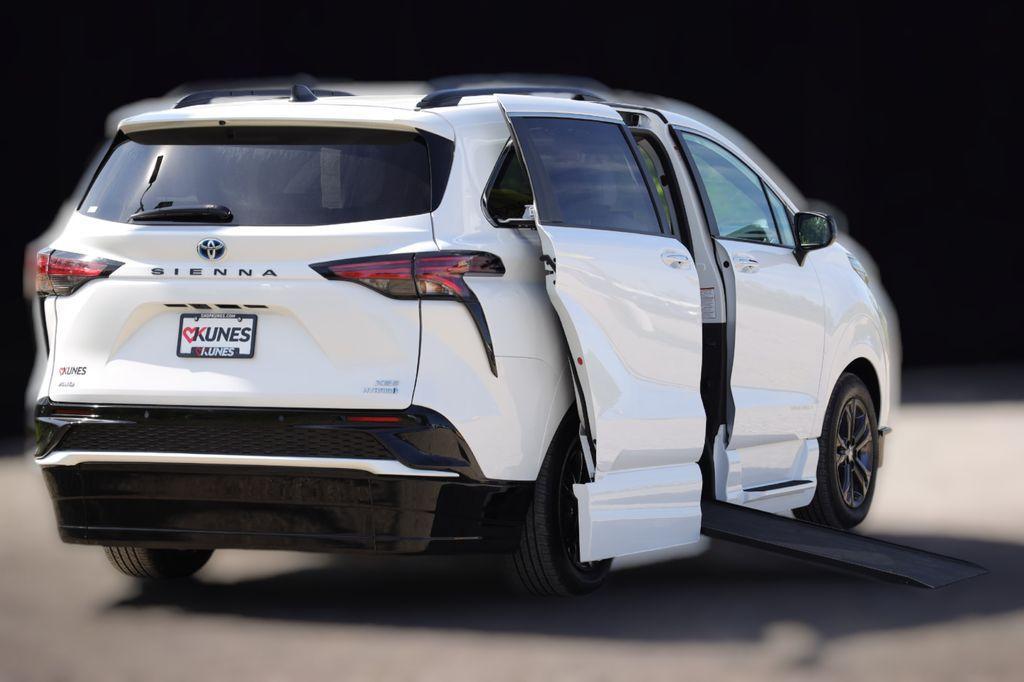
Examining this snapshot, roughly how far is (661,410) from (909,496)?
418cm

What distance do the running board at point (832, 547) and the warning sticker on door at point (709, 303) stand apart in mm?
838

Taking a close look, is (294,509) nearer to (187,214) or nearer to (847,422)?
(187,214)

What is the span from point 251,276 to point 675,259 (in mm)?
1793

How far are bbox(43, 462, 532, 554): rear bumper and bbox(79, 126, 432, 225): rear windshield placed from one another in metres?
0.94

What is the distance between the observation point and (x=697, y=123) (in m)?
8.95

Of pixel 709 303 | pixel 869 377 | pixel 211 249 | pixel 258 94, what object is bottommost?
pixel 869 377

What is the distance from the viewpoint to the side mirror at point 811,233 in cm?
942

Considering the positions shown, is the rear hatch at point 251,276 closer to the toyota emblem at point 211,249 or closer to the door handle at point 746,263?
the toyota emblem at point 211,249

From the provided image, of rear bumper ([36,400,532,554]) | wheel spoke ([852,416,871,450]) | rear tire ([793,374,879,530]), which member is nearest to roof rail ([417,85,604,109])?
rear bumper ([36,400,532,554])

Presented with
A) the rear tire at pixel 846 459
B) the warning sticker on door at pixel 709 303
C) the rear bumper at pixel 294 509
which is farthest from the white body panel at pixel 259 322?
the rear tire at pixel 846 459

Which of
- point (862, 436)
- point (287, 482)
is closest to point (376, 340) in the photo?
point (287, 482)

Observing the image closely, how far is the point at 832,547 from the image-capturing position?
8.18m

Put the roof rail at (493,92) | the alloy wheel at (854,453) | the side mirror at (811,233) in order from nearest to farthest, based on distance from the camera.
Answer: the roof rail at (493,92) → the side mirror at (811,233) → the alloy wheel at (854,453)

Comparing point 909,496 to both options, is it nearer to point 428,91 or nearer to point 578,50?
point 428,91
